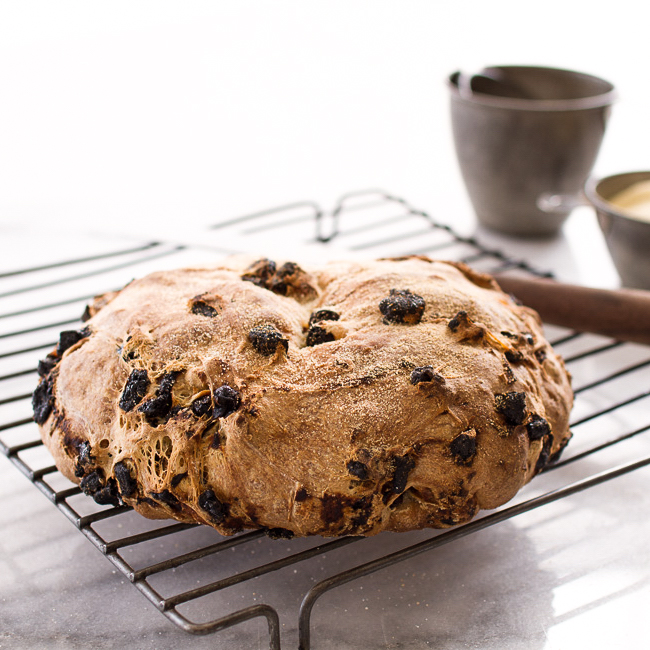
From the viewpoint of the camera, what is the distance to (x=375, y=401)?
3.94 feet

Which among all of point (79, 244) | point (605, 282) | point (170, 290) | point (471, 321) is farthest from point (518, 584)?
point (79, 244)

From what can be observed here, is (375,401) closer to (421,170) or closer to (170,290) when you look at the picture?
(170,290)

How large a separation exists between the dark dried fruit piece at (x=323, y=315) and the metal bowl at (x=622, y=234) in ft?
3.54

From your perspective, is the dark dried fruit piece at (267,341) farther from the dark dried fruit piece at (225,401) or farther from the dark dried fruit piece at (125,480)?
the dark dried fruit piece at (125,480)

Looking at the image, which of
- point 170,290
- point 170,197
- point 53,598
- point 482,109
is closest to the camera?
point 53,598

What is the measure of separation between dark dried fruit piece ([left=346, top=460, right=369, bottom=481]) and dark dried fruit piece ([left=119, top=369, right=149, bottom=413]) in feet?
1.08

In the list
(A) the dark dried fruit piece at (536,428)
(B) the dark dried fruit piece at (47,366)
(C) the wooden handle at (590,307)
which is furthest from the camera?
(C) the wooden handle at (590,307)

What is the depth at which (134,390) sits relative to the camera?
1234mm

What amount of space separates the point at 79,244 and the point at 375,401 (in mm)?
1549

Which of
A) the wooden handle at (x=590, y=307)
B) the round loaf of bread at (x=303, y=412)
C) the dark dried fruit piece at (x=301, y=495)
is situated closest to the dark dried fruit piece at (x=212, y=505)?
the round loaf of bread at (x=303, y=412)

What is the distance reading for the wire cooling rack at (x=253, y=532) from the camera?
3.84 feet

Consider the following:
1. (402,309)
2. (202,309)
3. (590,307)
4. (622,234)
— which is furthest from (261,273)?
(622,234)

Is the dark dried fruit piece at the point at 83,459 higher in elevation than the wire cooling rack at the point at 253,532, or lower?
higher

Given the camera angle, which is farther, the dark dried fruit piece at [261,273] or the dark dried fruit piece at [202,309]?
the dark dried fruit piece at [261,273]
